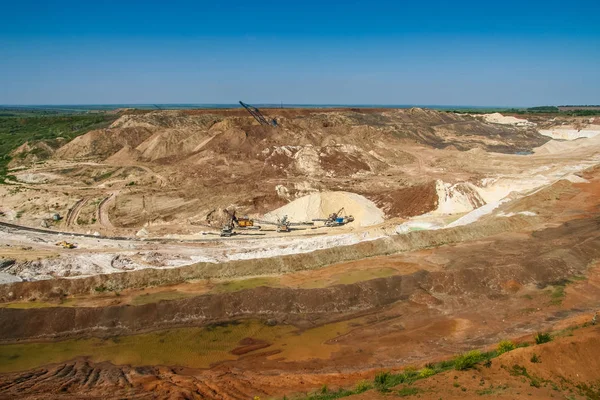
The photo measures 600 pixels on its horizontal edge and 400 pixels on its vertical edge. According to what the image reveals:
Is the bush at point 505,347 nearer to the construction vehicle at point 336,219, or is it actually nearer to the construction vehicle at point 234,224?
the construction vehicle at point 336,219

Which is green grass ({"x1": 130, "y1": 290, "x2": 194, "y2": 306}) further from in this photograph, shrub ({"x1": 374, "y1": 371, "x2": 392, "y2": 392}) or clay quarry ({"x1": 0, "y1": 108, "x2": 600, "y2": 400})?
shrub ({"x1": 374, "y1": 371, "x2": 392, "y2": 392})

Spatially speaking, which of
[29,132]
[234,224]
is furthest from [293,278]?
[29,132]

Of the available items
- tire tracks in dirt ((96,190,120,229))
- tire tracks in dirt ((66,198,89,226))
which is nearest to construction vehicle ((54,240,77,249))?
tire tracks in dirt ((96,190,120,229))

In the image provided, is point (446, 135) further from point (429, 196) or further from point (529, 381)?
point (529, 381)

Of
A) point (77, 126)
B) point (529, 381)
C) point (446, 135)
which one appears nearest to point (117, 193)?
point (529, 381)

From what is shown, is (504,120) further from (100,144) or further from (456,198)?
(100,144)

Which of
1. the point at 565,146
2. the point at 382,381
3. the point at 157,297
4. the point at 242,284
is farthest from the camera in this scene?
the point at 565,146
